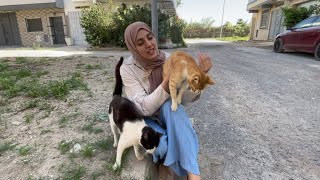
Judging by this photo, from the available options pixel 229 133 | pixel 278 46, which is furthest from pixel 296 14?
pixel 229 133

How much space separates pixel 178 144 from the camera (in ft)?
5.60

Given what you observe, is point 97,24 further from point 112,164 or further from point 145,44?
point 112,164

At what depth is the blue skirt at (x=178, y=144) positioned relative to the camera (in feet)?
5.45

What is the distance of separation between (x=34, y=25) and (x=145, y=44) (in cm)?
1708

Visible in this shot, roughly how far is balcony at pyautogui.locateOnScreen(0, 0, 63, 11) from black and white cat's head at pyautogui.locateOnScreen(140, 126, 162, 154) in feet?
49.0

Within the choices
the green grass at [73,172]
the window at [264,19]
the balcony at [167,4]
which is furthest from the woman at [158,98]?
the window at [264,19]

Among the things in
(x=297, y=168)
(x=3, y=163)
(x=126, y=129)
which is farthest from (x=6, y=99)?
(x=297, y=168)

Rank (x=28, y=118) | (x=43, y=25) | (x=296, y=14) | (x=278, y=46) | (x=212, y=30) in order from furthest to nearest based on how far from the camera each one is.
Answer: (x=212, y=30), (x=43, y=25), (x=296, y=14), (x=278, y=46), (x=28, y=118)

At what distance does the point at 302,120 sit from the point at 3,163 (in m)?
3.32

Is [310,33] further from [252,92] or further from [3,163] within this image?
[3,163]

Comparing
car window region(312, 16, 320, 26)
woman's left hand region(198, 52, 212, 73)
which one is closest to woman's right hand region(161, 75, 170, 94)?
woman's left hand region(198, 52, 212, 73)

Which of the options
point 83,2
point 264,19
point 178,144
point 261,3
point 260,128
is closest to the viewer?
point 178,144

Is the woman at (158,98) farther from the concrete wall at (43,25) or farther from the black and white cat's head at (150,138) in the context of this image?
the concrete wall at (43,25)

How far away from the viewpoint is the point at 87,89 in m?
3.72
